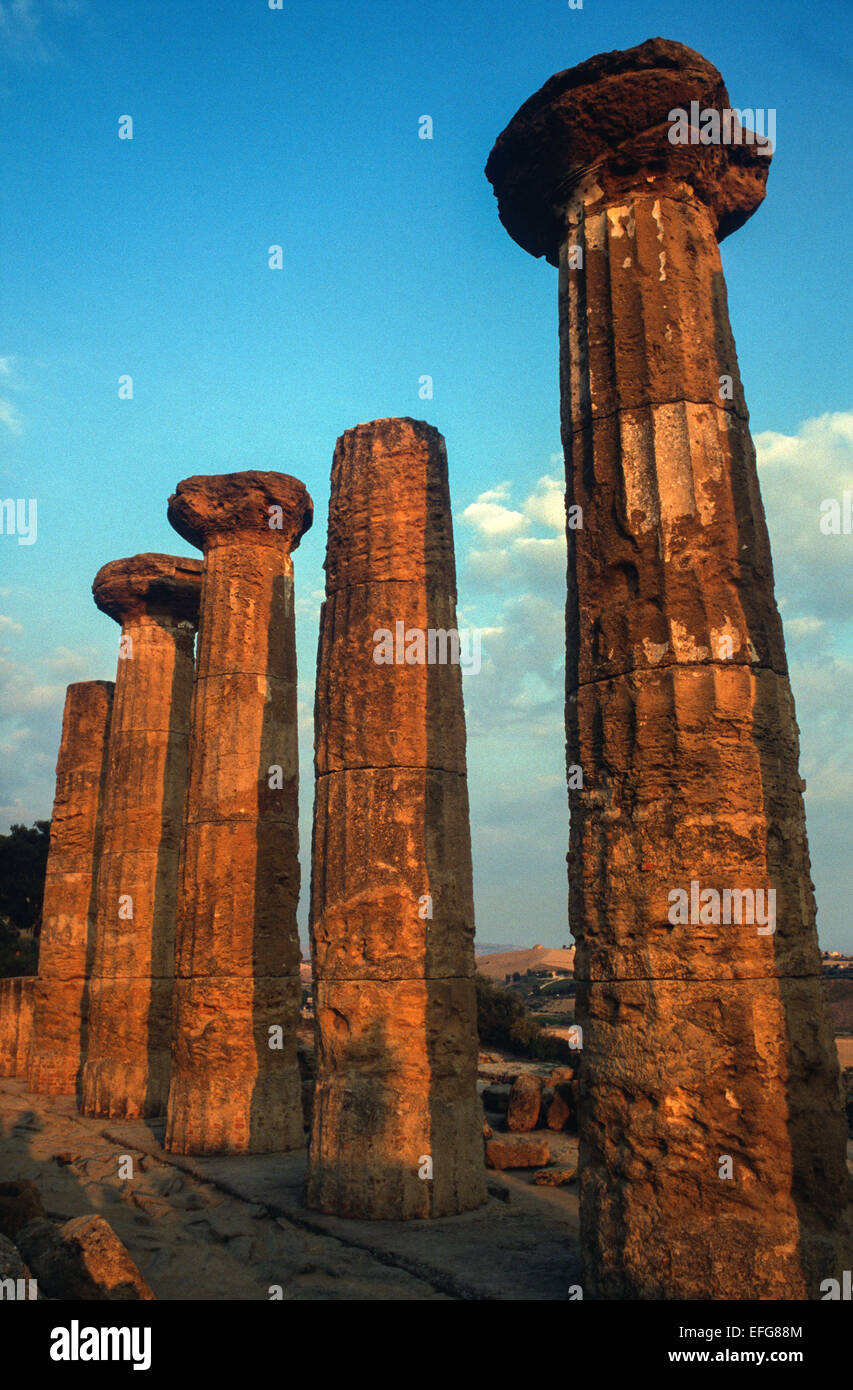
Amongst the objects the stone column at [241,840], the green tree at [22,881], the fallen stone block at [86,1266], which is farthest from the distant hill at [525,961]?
the fallen stone block at [86,1266]

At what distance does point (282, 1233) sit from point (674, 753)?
4.95 meters

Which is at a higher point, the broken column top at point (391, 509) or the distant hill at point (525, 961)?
the broken column top at point (391, 509)

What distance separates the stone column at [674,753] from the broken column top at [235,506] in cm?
648

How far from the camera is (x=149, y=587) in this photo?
1499cm

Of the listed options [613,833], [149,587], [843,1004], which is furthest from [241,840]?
[843,1004]

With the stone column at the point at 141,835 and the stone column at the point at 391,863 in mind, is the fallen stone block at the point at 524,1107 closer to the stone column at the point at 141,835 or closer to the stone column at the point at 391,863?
the stone column at the point at 391,863

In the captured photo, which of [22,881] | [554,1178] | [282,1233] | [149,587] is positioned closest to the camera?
[282,1233]

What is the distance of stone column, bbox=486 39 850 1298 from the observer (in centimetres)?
455

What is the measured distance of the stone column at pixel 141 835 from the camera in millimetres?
13297

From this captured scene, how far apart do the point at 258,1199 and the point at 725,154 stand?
27.8 feet

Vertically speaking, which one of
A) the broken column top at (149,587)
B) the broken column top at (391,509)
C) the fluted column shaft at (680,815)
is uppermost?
the broken column top at (149,587)

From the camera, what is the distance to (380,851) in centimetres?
825

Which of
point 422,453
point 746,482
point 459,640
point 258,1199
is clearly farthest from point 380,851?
point 746,482

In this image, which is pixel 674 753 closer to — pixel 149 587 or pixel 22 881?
pixel 149 587
